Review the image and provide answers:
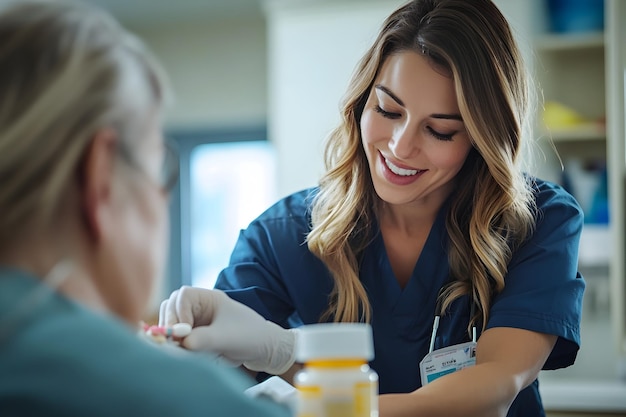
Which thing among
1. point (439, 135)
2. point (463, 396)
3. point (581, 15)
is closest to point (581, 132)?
point (581, 15)

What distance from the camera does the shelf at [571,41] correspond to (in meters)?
3.22

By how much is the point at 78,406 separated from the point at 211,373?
11 cm

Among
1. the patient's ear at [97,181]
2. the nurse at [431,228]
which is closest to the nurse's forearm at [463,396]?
the nurse at [431,228]

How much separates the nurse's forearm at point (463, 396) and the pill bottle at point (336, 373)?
41cm

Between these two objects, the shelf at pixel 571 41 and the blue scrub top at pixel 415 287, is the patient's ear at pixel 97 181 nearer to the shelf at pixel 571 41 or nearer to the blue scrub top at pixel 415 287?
the blue scrub top at pixel 415 287

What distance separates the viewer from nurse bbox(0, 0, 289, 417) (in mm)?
561

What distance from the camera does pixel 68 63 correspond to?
637 millimetres

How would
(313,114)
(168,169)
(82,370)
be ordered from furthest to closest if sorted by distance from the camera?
(313,114)
(168,169)
(82,370)

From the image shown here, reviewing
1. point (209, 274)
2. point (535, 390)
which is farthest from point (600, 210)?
point (209, 274)

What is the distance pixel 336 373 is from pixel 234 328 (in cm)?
51

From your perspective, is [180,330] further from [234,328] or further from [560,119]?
[560,119]

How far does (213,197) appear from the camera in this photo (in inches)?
193

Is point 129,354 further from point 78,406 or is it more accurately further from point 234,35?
point 234,35

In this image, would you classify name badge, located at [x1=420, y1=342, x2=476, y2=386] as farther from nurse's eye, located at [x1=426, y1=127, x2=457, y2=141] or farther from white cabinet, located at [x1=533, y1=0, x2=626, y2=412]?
white cabinet, located at [x1=533, y1=0, x2=626, y2=412]
